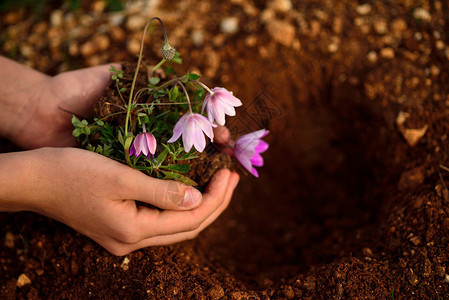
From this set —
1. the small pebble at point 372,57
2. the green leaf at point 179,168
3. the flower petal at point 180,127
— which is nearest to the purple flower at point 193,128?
the flower petal at point 180,127

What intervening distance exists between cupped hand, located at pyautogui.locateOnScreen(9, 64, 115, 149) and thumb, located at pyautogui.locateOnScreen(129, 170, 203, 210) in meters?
0.50

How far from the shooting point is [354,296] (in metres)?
1.32

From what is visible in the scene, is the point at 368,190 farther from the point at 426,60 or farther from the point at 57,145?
the point at 57,145

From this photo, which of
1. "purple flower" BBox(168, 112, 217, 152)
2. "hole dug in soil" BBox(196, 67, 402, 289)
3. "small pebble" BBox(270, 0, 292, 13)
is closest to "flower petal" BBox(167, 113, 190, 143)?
"purple flower" BBox(168, 112, 217, 152)

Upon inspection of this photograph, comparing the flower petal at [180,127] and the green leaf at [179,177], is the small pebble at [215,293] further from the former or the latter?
the flower petal at [180,127]

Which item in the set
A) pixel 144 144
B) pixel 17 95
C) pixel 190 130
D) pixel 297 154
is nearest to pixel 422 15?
pixel 297 154

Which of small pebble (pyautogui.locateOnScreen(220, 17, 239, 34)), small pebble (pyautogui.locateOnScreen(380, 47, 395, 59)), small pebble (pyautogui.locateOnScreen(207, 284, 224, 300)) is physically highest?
small pebble (pyautogui.locateOnScreen(220, 17, 239, 34))

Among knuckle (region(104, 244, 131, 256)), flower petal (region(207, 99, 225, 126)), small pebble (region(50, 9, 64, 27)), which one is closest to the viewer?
flower petal (region(207, 99, 225, 126))

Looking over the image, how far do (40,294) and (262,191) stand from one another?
118 cm

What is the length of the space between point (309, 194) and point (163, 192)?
1145 millimetres

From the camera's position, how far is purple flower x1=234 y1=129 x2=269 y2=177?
4.63 ft

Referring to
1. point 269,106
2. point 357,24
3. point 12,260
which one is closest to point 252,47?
point 269,106

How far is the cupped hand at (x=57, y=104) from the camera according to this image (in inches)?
61.7

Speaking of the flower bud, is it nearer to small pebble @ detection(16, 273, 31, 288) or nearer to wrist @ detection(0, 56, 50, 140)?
wrist @ detection(0, 56, 50, 140)
